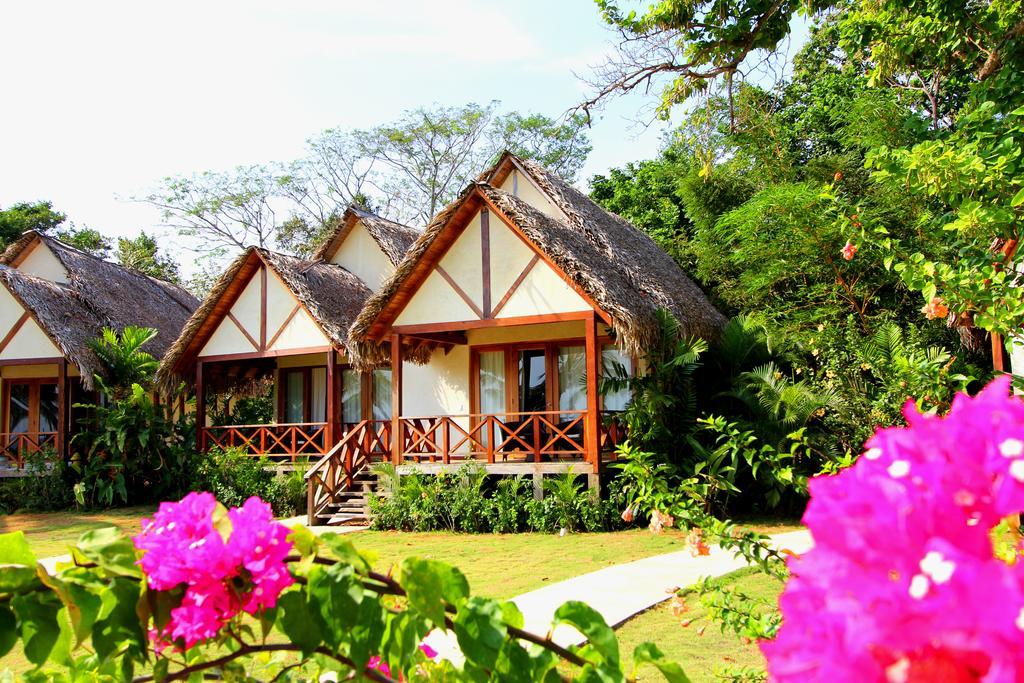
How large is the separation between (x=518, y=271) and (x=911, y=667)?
11253 mm

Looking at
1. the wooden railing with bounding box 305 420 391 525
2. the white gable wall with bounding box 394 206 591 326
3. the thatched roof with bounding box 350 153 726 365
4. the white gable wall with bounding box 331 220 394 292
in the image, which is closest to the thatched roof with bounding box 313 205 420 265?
the white gable wall with bounding box 331 220 394 292

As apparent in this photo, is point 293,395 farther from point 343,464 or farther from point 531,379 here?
point 531,379

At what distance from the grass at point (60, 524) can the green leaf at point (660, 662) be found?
33.9 ft

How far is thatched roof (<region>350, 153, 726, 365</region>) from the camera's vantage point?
35.9 ft

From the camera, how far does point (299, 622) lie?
1.19 meters

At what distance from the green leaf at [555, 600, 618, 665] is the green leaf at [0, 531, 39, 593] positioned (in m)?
0.79

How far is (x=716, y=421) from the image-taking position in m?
3.26

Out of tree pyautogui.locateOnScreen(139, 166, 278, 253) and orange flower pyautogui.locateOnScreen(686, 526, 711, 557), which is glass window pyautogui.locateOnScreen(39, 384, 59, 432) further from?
orange flower pyautogui.locateOnScreen(686, 526, 711, 557)

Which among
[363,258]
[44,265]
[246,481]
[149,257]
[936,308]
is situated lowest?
[246,481]

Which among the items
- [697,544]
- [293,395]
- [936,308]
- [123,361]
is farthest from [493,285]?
[697,544]

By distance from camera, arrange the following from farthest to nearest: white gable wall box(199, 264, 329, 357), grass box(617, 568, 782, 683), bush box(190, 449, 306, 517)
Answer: white gable wall box(199, 264, 329, 357)
bush box(190, 449, 306, 517)
grass box(617, 568, 782, 683)

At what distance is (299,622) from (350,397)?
15.8m

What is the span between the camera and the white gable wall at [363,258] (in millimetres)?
17359

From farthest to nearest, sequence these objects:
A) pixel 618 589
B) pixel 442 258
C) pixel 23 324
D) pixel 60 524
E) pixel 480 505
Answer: pixel 23 324
pixel 60 524
pixel 442 258
pixel 480 505
pixel 618 589
